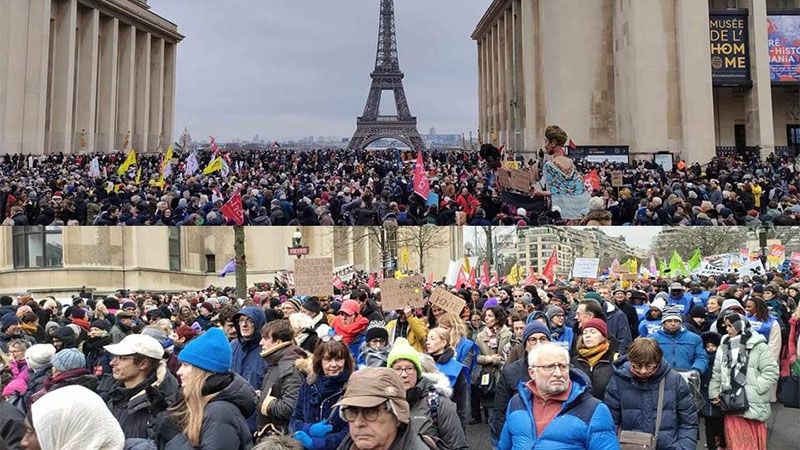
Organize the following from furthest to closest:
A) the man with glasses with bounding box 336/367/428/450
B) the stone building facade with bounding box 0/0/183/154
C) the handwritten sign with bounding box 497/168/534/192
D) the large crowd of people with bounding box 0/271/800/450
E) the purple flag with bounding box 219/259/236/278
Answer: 1. the stone building facade with bounding box 0/0/183/154
2. the purple flag with bounding box 219/259/236/278
3. the handwritten sign with bounding box 497/168/534/192
4. the large crowd of people with bounding box 0/271/800/450
5. the man with glasses with bounding box 336/367/428/450

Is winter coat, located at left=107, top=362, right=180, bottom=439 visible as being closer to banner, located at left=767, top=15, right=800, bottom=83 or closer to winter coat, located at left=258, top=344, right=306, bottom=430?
winter coat, located at left=258, top=344, right=306, bottom=430

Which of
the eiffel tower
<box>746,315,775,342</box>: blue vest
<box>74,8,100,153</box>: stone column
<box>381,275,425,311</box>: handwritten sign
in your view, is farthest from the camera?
the eiffel tower

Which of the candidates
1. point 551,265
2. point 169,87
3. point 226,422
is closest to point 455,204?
point 551,265

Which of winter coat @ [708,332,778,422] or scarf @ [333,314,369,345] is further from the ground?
scarf @ [333,314,369,345]

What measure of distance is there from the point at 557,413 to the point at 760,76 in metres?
37.2

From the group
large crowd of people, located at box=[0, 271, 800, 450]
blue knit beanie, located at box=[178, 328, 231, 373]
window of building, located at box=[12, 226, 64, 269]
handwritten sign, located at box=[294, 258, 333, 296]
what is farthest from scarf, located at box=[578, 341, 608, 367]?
window of building, located at box=[12, 226, 64, 269]

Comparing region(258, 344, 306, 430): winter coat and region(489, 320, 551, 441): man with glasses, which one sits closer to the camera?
region(258, 344, 306, 430): winter coat

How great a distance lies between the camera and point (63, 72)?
177 feet

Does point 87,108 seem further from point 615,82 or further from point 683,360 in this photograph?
point 683,360

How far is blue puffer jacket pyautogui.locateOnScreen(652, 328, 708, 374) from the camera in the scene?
22.4 feet

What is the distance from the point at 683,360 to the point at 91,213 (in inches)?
510

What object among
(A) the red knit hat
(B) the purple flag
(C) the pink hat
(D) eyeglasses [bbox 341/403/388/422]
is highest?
(B) the purple flag

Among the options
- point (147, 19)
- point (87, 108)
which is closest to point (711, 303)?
point (87, 108)

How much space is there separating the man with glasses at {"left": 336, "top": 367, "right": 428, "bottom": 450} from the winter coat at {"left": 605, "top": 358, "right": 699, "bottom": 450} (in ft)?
7.74
